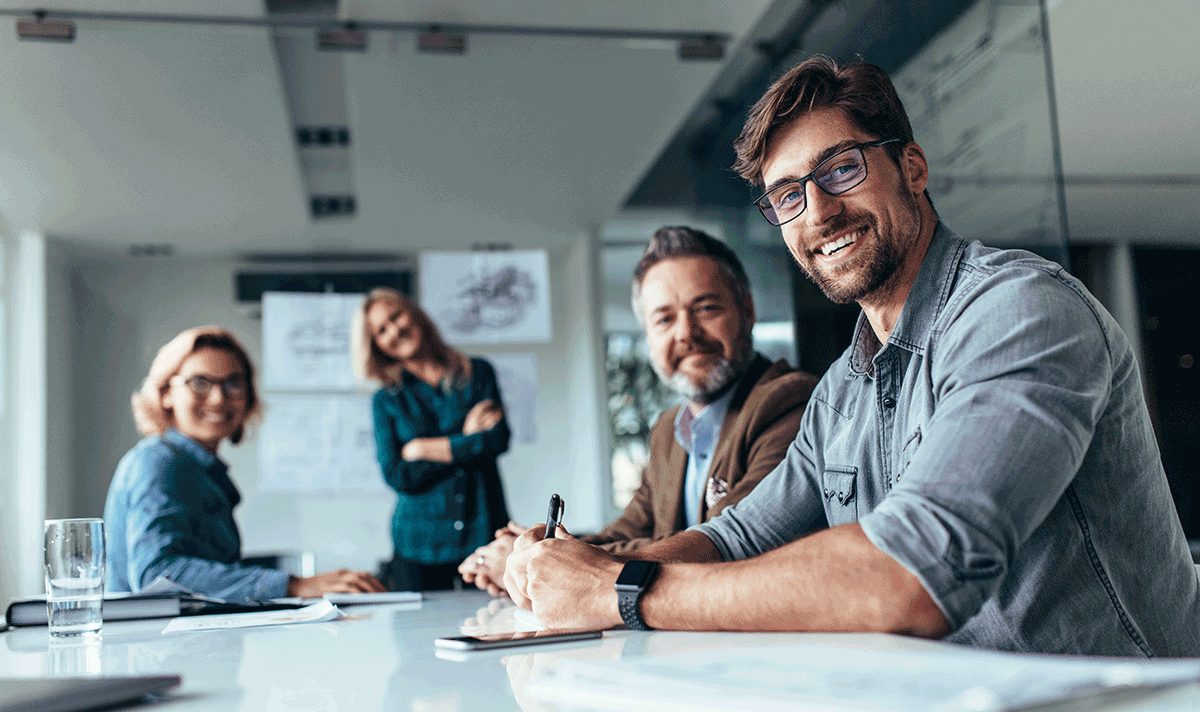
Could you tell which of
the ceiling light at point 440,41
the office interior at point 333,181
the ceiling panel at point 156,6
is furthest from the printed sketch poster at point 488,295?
the ceiling panel at point 156,6

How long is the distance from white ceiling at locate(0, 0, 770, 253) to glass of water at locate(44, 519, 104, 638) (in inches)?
99.3

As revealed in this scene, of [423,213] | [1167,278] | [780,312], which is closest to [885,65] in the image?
[780,312]

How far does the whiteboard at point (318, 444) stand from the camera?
3.77m

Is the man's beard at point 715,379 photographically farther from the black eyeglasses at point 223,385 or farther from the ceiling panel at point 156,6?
the ceiling panel at point 156,6

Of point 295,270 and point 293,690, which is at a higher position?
point 295,270

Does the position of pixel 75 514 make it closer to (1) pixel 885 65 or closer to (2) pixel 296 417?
(2) pixel 296 417

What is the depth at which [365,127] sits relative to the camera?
3775 mm

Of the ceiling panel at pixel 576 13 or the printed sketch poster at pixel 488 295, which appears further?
the printed sketch poster at pixel 488 295

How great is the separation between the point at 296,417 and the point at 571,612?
119 inches

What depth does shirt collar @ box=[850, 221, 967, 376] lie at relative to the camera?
1174 mm

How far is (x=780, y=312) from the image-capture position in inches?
107

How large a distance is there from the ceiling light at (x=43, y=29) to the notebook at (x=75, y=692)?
3.22 metres

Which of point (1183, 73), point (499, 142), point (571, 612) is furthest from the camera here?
point (499, 142)

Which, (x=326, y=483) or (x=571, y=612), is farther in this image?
(x=326, y=483)
